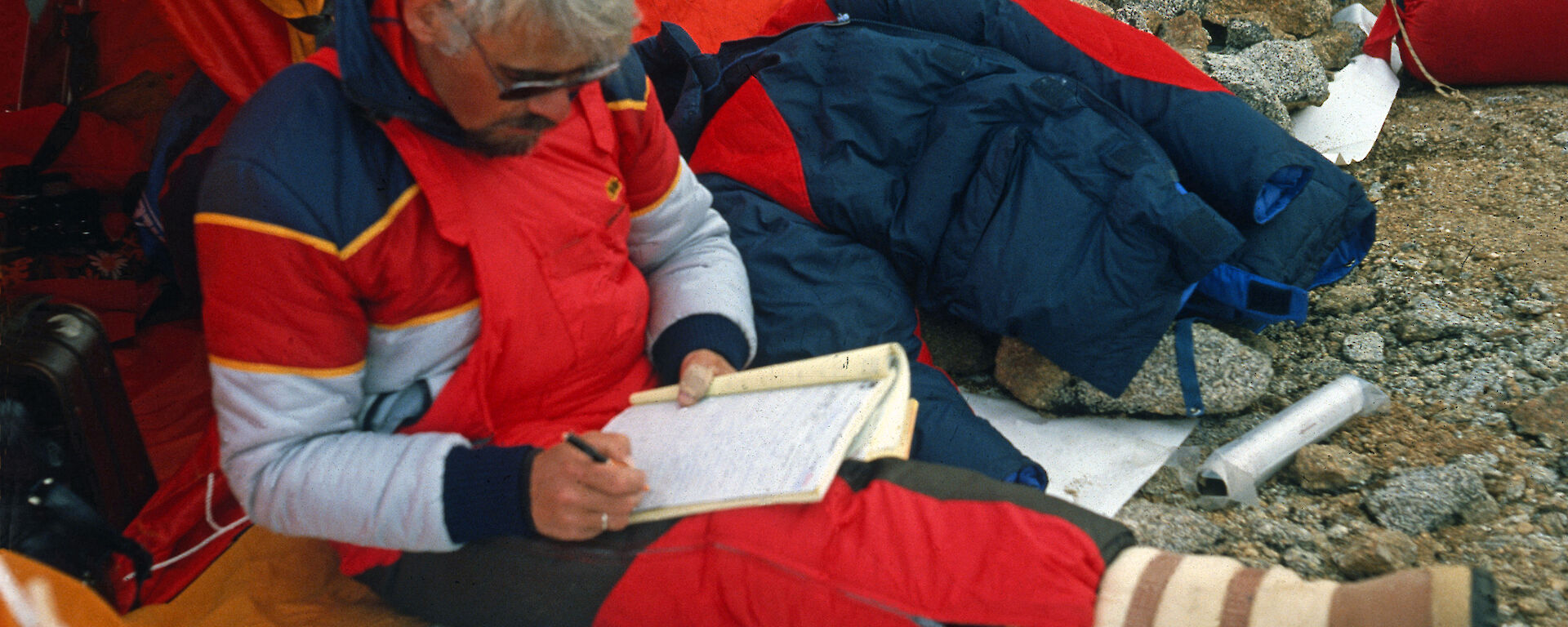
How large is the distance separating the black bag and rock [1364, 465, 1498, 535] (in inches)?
84.9

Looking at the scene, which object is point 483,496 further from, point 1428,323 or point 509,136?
point 1428,323

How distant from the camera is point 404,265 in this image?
133cm

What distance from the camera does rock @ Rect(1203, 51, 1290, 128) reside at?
3117 mm

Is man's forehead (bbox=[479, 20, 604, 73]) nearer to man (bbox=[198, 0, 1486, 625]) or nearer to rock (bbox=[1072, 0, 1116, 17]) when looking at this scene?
man (bbox=[198, 0, 1486, 625])

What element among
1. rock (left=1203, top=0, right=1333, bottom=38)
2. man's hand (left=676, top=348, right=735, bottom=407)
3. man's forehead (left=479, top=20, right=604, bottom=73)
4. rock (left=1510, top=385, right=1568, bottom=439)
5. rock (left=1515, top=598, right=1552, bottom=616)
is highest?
man's forehead (left=479, top=20, right=604, bottom=73)

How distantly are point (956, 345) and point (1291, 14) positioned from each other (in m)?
2.71

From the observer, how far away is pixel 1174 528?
1.82 metres

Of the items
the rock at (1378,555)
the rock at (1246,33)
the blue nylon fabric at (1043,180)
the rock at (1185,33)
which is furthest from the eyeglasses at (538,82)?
the rock at (1246,33)

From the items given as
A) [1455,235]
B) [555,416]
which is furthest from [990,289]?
[1455,235]

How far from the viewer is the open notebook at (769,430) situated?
1305mm

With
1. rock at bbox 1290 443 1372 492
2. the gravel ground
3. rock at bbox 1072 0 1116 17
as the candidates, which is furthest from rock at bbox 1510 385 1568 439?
rock at bbox 1072 0 1116 17

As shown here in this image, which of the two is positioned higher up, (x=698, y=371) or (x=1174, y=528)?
(x=698, y=371)

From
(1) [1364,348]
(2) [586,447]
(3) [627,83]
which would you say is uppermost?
(3) [627,83]

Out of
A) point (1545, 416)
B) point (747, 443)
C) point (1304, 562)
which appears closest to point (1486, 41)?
point (1545, 416)
